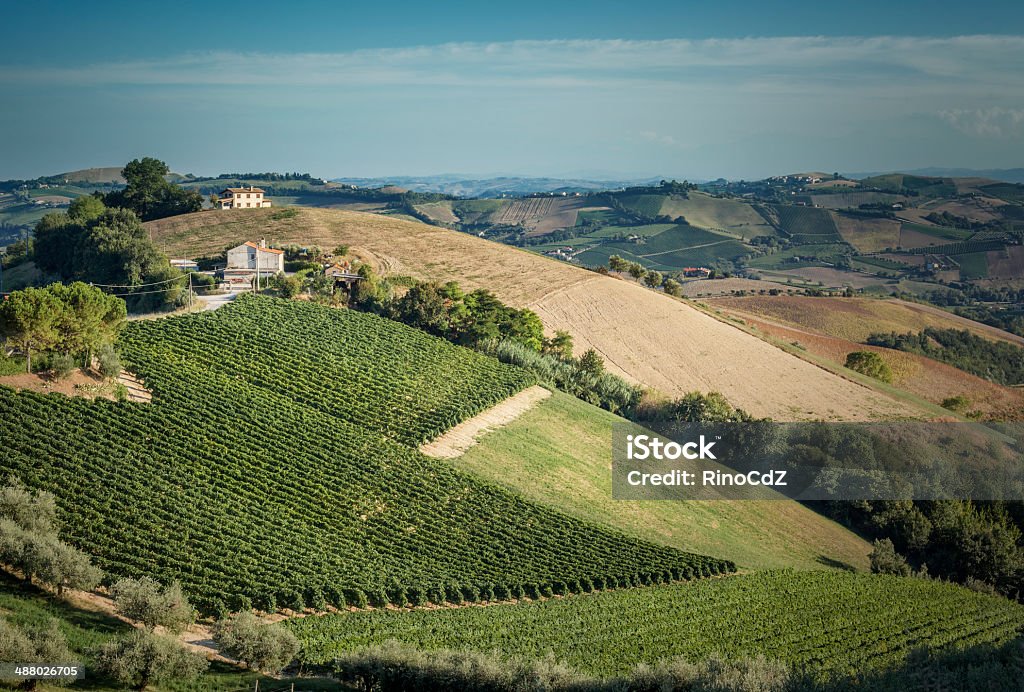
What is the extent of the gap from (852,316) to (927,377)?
28360 millimetres

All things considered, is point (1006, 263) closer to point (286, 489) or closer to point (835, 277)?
point (835, 277)

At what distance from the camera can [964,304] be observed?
151 meters

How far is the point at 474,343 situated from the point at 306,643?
36.7 meters

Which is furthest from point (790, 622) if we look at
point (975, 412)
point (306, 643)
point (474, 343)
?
point (975, 412)

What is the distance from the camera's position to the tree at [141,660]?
2255 centimetres

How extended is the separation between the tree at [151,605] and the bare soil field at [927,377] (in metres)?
68.7

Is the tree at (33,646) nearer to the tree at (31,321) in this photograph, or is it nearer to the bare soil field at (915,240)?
the tree at (31,321)

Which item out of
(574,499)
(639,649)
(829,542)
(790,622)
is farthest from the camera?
(829,542)

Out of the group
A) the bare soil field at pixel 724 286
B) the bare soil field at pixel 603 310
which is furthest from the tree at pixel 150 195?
the bare soil field at pixel 724 286

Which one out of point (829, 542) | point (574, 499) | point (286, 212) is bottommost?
point (829, 542)

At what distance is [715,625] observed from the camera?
114ft

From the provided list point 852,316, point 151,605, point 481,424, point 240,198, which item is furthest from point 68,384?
point 852,316

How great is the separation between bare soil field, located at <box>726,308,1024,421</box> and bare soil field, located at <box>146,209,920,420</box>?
9697 mm

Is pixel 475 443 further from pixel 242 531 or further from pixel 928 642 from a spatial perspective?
pixel 928 642
